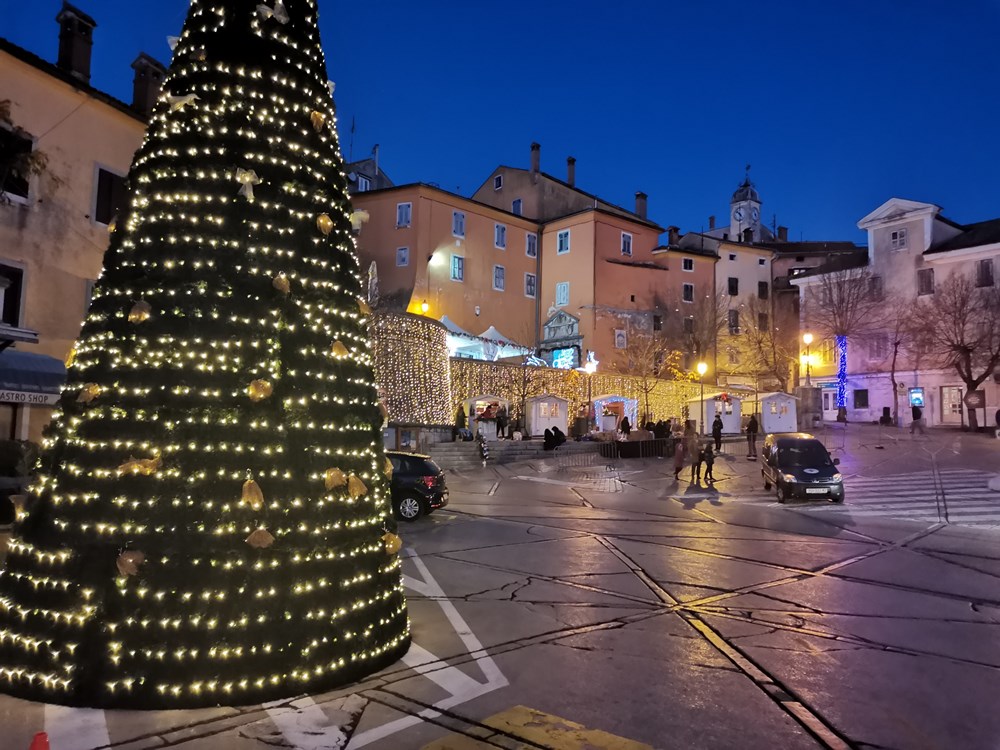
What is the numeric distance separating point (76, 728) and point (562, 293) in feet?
148

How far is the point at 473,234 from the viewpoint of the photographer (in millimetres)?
44344

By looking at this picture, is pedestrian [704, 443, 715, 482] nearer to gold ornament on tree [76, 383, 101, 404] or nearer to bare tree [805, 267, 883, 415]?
gold ornament on tree [76, 383, 101, 404]

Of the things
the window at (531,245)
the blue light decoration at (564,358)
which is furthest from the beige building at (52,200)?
the window at (531,245)

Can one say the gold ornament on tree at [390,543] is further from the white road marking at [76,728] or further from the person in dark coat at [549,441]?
the person in dark coat at [549,441]

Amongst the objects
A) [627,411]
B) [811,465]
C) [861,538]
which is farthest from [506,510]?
[627,411]

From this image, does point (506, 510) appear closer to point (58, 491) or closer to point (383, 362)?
point (58, 491)

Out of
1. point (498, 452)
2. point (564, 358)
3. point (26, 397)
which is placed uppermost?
point (564, 358)

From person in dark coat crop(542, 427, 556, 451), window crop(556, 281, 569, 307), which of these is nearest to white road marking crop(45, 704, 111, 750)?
person in dark coat crop(542, 427, 556, 451)

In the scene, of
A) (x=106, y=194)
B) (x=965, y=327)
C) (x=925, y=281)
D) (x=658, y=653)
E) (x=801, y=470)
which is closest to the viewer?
(x=658, y=653)

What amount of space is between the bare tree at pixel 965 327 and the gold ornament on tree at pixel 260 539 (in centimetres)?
4302

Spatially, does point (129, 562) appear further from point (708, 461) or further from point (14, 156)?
point (708, 461)

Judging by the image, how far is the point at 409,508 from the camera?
14648 millimetres

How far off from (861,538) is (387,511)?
11431 mm

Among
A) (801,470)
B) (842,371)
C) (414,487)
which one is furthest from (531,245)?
(414,487)
